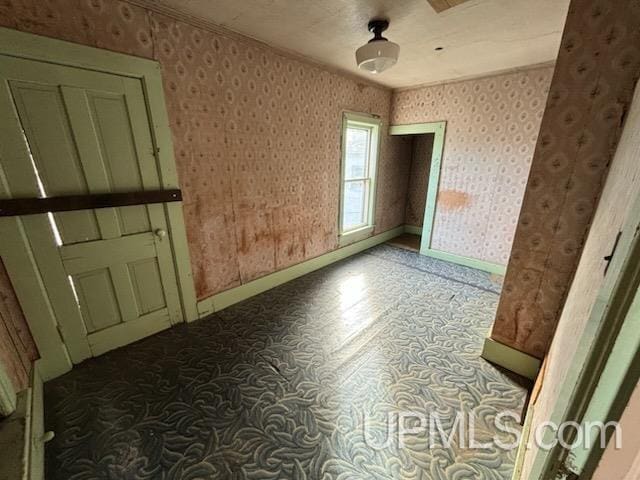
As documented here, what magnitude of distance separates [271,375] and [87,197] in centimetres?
171

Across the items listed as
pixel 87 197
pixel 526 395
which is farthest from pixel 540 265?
pixel 87 197

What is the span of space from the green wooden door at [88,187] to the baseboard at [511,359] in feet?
8.50

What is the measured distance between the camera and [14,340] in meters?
1.51

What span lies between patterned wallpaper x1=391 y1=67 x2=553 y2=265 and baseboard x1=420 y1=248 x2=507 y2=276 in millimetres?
67

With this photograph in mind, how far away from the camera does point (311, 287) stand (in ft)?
9.98

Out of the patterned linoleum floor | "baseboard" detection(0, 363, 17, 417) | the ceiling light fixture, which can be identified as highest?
the ceiling light fixture

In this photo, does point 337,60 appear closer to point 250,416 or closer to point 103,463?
point 250,416

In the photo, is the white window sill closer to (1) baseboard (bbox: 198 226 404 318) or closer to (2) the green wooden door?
(1) baseboard (bbox: 198 226 404 318)

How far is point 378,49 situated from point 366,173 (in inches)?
88.1

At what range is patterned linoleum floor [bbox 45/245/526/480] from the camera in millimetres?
1289

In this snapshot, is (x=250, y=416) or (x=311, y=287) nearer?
(x=250, y=416)

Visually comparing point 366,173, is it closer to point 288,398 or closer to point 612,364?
point 288,398

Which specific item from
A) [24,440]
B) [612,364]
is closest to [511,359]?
[612,364]

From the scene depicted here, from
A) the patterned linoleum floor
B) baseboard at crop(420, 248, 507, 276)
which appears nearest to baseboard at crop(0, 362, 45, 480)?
the patterned linoleum floor
